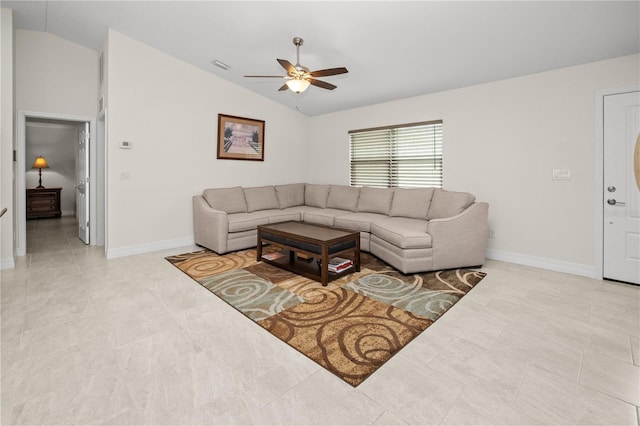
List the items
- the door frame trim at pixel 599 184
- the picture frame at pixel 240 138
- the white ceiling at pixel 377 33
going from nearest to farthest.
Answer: the white ceiling at pixel 377 33, the door frame trim at pixel 599 184, the picture frame at pixel 240 138

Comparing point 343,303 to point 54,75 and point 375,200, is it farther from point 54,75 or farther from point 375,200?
point 54,75

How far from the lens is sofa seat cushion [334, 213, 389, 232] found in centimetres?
430

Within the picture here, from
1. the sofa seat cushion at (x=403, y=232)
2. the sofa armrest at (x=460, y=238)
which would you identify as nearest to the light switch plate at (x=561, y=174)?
the sofa armrest at (x=460, y=238)

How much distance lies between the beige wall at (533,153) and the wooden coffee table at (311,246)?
2090 millimetres

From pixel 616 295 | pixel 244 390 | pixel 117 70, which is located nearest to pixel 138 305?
pixel 244 390

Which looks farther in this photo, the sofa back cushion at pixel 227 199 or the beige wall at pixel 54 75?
the sofa back cushion at pixel 227 199

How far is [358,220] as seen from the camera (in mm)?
4402

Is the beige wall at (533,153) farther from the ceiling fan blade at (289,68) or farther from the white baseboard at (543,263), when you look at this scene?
the ceiling fan blade at (289,68)

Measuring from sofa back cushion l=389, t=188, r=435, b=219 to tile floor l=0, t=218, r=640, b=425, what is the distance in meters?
1.65

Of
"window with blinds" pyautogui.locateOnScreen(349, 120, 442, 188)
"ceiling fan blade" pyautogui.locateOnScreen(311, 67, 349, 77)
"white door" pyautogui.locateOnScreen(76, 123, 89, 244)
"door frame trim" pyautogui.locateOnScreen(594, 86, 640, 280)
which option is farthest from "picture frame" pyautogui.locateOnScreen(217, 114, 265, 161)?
"door frame trim" pyautogui.locateOnScreen(594, 86, 640, 280)

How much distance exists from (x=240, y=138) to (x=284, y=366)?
446 centimetres

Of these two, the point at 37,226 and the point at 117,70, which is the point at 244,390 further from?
the point at 37,226

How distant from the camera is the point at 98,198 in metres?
4.84

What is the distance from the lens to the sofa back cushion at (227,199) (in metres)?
4.82
